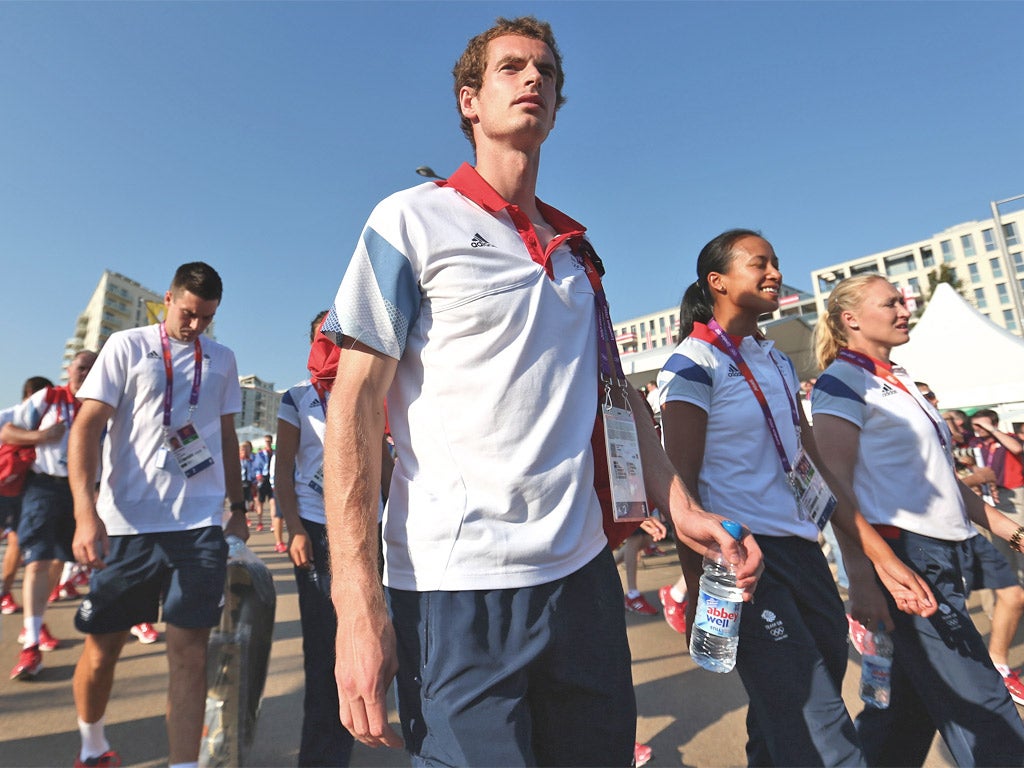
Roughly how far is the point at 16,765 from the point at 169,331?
7.30 feet

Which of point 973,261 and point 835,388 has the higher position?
point 973,261

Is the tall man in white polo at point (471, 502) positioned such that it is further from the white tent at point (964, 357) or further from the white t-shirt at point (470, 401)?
the white tent at point (964, 357)

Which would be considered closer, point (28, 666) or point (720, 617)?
point (720, 617)

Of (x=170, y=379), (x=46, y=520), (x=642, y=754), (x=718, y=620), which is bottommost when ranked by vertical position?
(x=642, y=754)

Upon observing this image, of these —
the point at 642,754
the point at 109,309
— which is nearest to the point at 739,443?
the point at 642,754

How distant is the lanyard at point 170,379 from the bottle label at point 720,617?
2.52 m

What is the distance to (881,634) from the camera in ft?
7.69

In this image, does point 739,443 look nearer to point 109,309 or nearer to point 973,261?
point 973,261

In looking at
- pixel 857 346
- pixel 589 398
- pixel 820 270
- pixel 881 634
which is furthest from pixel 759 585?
pixel 820 270

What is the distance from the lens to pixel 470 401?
4.04 feet

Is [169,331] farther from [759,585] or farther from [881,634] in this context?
[881,634]

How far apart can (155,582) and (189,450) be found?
605mm

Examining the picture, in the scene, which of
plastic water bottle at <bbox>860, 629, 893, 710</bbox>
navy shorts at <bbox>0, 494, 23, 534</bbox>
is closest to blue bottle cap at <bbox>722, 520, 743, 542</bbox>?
plastic water bottle at <bbox>860, 629, 893, 710</bbox>

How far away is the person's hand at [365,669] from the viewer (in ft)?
3.35
